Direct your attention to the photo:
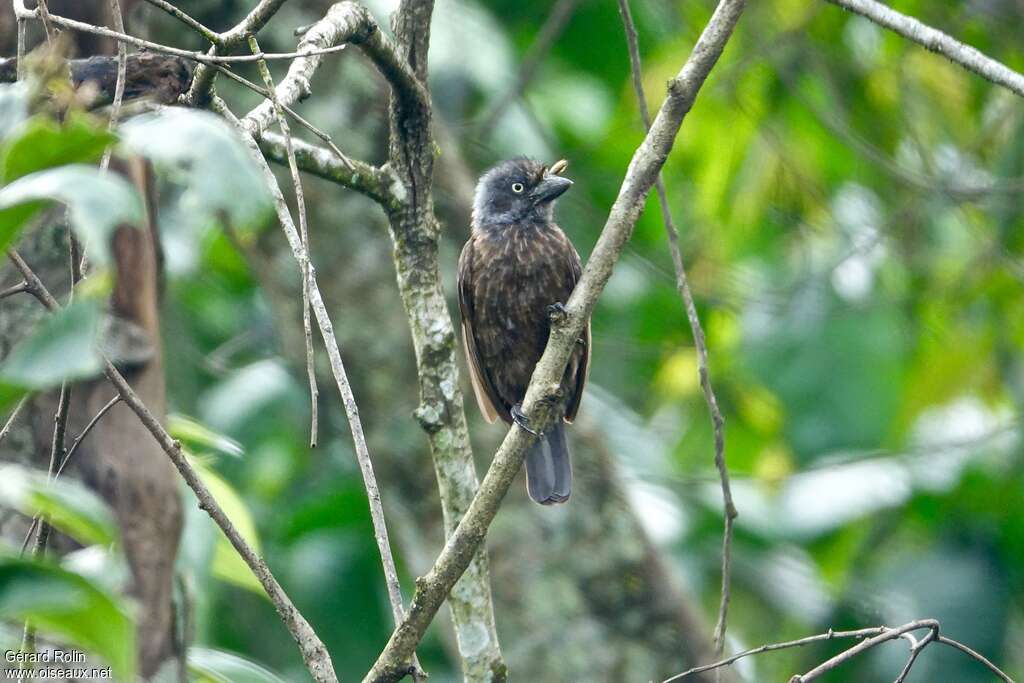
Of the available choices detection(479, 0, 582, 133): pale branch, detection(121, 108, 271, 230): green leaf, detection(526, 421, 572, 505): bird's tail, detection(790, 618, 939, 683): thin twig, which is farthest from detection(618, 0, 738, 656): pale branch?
detection(479, 0, 582, 133): pale branch

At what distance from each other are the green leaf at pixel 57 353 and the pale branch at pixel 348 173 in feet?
5.21

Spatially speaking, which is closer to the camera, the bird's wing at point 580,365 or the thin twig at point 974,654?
the thin twig at point 974,654

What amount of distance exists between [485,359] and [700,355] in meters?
2.13

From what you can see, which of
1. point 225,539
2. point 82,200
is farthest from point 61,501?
point 225,539

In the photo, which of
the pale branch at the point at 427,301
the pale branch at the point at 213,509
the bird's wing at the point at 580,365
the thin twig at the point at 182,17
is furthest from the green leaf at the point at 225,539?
the bird's wing at the point at 580,365

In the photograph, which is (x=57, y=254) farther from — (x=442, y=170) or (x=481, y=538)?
(x=442, y=170)

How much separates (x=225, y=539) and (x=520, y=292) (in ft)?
5.56

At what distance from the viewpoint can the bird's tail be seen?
4555 mm

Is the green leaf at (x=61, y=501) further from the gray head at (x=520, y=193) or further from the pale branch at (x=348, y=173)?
the gray head at (x=520, y=193)

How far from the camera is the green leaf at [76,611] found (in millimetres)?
1019

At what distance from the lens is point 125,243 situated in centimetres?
309

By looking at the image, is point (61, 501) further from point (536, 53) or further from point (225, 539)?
point (536, 53)

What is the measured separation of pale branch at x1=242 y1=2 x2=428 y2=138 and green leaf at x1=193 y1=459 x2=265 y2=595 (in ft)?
3.24

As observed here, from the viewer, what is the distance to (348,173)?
104 inches
